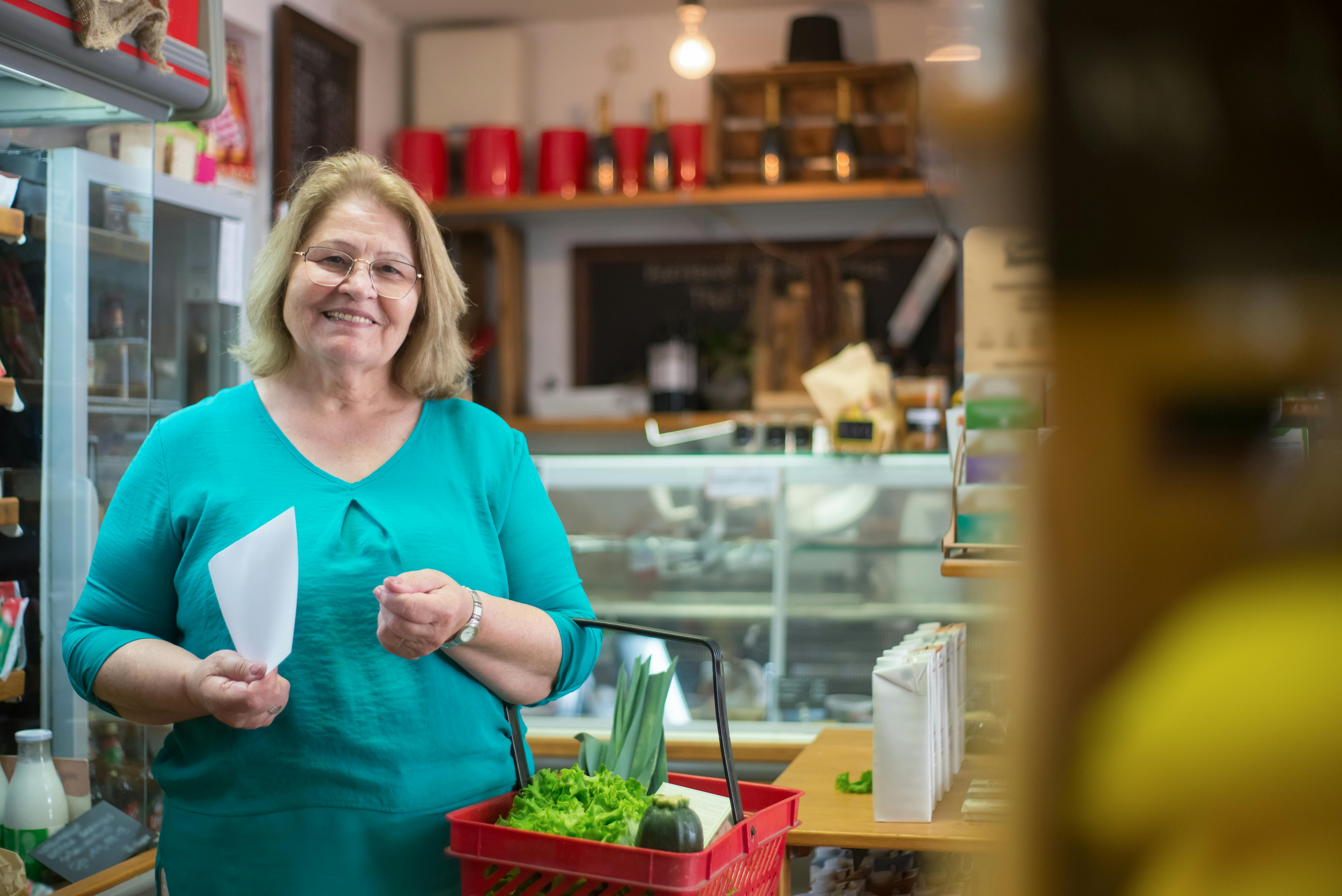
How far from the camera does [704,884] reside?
1053 millimetres

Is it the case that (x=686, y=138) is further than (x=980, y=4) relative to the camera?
Yes

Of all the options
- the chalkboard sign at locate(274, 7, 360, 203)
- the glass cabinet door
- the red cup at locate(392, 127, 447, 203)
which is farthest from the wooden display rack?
the glass cabinet door

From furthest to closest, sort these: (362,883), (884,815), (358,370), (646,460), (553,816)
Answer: (646,460) → (884,815) → (358,370) → (362,883) → (553,816)

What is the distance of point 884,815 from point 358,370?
1.07 m

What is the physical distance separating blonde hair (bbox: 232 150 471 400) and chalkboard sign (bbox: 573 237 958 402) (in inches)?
129

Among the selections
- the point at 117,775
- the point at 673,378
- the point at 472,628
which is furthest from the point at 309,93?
the point at 472,628

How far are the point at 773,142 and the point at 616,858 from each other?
12.8ft

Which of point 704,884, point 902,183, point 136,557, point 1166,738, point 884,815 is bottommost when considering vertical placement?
point 884,815

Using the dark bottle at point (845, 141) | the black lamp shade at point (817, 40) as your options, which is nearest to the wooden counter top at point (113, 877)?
the dark bottle at point (845, 141)

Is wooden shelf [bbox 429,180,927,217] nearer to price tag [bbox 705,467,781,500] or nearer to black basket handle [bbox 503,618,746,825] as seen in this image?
price tag [bbox 705,467,781,500]

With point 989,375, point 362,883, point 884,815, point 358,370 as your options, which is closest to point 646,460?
point 884,815

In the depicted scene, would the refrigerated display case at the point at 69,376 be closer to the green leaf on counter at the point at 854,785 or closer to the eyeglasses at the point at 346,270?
the eyeglasses at the point at 346,270

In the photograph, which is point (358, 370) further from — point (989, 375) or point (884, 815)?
point (989, 375)

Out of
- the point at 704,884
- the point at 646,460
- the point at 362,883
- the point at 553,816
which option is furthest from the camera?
the point at 646,460
